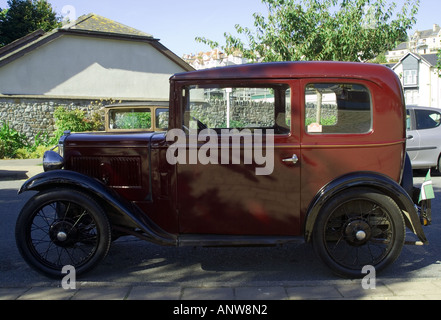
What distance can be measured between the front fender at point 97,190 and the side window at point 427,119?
7734 millimetres

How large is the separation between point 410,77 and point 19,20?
4142 centimetres

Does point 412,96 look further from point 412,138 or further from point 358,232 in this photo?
point 358,232

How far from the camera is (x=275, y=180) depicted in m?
3.80

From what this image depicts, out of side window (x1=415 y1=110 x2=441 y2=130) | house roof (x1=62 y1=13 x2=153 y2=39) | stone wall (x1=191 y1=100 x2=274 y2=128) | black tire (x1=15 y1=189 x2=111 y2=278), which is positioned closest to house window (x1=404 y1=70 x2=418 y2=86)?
house roof (x1=62 y1=13 x2=153 y2=39)

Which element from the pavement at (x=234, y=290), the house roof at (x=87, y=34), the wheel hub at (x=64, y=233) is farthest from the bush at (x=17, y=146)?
the pavement at (x=234, y=290)

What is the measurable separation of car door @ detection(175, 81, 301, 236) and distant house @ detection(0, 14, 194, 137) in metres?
16.0

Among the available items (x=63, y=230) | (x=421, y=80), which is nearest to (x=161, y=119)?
(x=63, y=230)

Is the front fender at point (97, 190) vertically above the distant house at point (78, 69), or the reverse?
the distant house at point (78, 69)

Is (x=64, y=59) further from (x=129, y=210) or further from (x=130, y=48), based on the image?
(x=129, y=210)

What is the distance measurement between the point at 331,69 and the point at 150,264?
8.63ft

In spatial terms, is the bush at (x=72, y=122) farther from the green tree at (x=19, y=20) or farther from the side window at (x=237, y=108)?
the green tree at (x=19, y=20)

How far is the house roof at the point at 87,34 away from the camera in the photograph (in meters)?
18.1

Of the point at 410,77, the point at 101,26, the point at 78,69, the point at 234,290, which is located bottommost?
the point at 234,290

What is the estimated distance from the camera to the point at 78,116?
17703 mm
